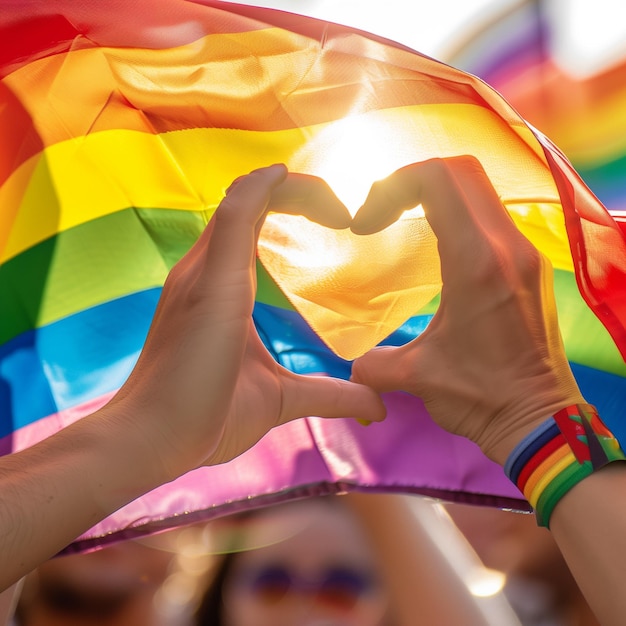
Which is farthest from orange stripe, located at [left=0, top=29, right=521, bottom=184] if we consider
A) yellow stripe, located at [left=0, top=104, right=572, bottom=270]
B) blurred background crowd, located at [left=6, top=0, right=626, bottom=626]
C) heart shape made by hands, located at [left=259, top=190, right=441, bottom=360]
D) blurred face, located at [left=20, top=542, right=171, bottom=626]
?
blurred face, located at [left=20, top=542, right=171, bottom=626]

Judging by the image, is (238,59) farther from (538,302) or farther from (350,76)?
(538,302)

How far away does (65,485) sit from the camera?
0.57m

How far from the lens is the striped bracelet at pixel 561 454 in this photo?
663 mm

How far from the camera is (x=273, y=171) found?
698 millimetres

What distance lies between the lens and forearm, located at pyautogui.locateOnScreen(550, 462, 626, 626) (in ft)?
2.01

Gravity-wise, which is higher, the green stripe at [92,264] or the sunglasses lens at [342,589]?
the green stripe at [92,264]

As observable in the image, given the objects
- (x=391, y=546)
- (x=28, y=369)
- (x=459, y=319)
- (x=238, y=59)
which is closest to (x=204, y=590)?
(x=391, y=546)

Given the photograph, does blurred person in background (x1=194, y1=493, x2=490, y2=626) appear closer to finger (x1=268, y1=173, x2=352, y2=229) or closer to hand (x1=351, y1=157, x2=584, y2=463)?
hand (x1=351, y1=157, x2=584, y2=463)

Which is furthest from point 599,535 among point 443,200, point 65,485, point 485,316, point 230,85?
point 230,85

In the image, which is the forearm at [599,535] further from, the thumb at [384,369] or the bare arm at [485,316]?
the thumb at [384,369]

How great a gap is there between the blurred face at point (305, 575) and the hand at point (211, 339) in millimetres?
286

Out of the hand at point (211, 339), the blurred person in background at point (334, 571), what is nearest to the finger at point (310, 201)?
the hand at point (211, 339)

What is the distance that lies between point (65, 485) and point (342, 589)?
0.49 meters

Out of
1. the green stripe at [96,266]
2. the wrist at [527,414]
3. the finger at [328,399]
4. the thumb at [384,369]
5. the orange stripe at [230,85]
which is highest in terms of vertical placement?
the orange stripe at [230,85]
